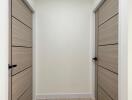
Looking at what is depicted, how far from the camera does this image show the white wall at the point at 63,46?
3408 mm

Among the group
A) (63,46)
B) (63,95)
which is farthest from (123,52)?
(63,95)

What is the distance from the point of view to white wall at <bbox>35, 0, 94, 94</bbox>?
3.41 metres

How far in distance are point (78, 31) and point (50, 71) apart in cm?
120

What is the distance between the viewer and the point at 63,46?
3.44m

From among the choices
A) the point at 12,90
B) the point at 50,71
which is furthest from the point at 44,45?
the point at 12,90

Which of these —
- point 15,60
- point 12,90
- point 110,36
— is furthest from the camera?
point 110,36

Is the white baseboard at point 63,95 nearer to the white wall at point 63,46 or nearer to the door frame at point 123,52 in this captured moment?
the white wall at point 63,46

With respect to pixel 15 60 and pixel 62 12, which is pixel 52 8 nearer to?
pixel 62 12

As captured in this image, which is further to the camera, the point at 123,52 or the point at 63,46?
the point at 63,46

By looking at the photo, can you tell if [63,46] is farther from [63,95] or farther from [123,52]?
[123,52]
